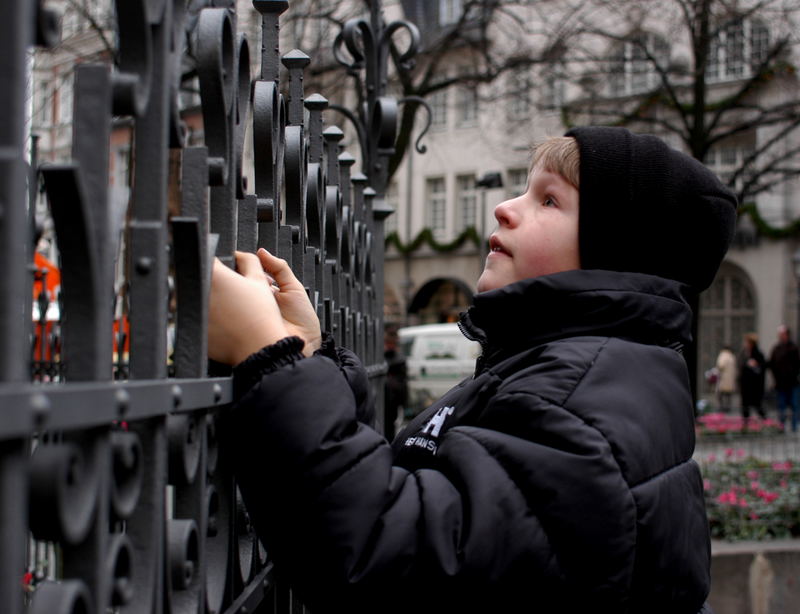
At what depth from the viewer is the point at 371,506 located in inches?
51.9

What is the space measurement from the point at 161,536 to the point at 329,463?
0.24 m

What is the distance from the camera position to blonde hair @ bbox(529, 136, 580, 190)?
5.94 ft

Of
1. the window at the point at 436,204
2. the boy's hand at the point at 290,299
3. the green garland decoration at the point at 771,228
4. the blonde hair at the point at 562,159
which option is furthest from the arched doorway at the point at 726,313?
the boy's hand at the point at 290,299

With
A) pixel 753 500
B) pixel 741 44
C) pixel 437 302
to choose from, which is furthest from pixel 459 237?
pixel 753 500

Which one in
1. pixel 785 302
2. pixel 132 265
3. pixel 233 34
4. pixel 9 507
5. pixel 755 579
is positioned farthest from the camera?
pixel 785 302

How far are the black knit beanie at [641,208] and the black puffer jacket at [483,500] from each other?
29cm

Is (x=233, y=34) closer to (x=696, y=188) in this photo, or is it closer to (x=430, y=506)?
(x=430, y=506)

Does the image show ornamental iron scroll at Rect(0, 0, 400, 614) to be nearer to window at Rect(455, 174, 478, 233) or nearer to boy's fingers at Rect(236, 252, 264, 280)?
boy's fingers at Rect(236, 252, 264, 280)

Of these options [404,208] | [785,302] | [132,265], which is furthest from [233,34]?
[404,208]

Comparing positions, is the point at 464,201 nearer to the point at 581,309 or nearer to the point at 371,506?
the point at 581,309

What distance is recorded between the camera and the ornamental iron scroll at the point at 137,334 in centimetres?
78

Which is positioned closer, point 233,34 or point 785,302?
point 233,34

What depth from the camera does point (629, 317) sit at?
1657mm

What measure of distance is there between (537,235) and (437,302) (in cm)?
3190
